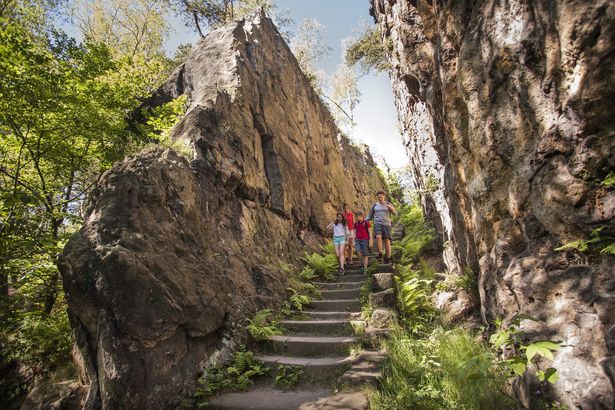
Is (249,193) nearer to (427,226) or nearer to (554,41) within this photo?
(427,226)

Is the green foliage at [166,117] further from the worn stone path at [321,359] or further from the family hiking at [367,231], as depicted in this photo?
the worn stone path at [321,359]

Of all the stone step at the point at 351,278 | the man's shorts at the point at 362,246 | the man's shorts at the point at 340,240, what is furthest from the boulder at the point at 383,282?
the man's shorts at the point at 340,240

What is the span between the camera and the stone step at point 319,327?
671 cm

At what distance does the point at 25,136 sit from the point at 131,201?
463 cm

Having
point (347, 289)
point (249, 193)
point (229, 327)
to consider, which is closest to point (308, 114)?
point (249, 193)

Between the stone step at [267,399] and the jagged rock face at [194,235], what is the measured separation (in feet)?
2.15

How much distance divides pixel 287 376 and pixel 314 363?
49 cm

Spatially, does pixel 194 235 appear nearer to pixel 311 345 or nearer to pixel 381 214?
pixel 311 345

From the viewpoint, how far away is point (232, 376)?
561 cm

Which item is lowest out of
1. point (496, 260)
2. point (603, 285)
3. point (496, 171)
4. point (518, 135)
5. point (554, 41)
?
point (603, 285)

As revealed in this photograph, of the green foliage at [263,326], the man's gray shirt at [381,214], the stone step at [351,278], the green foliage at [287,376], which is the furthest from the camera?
the man's gray shirt at [381,214]

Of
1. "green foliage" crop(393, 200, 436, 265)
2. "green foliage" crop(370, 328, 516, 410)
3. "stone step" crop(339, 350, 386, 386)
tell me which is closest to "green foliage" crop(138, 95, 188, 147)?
"stone step" crop(339, 350, 386, 386)

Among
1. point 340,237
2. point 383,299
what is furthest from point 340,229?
point 383,299

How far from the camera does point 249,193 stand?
9.37 m
